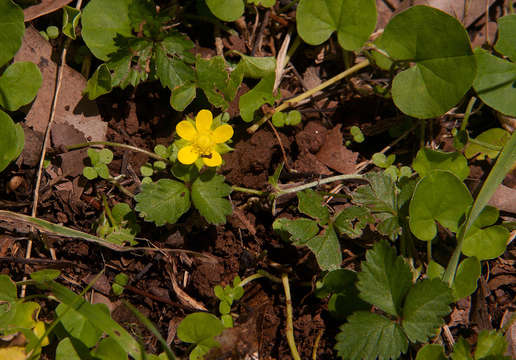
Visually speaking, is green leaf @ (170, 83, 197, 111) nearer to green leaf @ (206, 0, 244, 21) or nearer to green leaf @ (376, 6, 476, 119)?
green leaf @ (206, 0, 244, 21)

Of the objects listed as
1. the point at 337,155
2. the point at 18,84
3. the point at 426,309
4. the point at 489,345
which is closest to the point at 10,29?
the point at 18,84

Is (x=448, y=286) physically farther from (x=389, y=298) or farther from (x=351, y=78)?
(x=351, y=78)

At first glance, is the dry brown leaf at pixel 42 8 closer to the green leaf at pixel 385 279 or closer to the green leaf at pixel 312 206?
the green leaf at pixel 312 206

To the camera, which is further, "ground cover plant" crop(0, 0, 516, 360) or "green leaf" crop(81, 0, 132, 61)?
"green leaf" crop(81, 0, 132, 61)

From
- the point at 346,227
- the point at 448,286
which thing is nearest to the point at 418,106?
the point at 346,227

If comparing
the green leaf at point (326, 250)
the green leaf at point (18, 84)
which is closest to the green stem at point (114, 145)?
the green leaf at point (18, 84)

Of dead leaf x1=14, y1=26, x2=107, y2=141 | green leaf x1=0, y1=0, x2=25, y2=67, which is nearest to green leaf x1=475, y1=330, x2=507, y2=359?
dead leaf x1=14, y1=26, x2=107, y2=141
